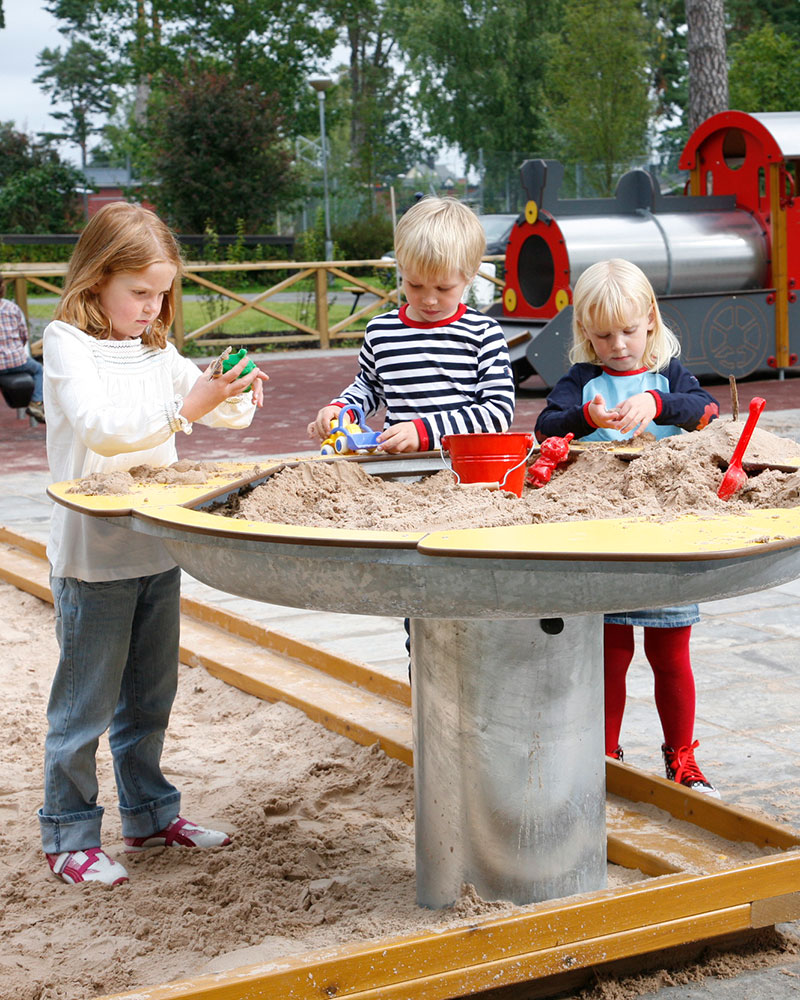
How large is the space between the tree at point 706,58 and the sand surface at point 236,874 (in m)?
14.2

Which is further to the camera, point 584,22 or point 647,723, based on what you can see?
point 584,22

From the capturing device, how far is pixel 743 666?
3.82 meters

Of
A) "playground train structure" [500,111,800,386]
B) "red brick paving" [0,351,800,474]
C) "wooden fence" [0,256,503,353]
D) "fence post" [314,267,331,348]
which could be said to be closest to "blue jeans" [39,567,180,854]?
"red brick paving" [0,351,800,474]

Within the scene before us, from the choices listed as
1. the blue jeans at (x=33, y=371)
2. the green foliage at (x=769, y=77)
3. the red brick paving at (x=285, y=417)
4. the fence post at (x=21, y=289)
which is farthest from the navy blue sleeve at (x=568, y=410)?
the green foliage at (x=769, y=77)

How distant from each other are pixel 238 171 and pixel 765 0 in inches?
864

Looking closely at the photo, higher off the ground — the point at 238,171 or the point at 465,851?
the point at 238,171

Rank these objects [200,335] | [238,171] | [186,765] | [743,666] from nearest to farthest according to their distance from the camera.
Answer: [186,765] < [743,666] < [200,335] < [238,171]

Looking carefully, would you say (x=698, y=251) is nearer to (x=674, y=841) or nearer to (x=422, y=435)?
(x=422, y=435)

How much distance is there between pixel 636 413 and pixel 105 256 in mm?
1224

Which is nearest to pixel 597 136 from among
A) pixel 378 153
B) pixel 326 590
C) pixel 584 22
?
pixel 584 22

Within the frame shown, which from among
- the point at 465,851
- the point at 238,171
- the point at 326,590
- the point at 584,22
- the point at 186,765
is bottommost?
the point at 186,765

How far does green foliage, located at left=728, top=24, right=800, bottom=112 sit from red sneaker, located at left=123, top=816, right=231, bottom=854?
74.1 feet

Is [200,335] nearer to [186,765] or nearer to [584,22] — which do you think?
[584,22]

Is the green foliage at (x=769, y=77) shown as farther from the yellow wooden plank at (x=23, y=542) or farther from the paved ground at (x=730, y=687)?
the yellow wooden plank at (x=23, y=542)
